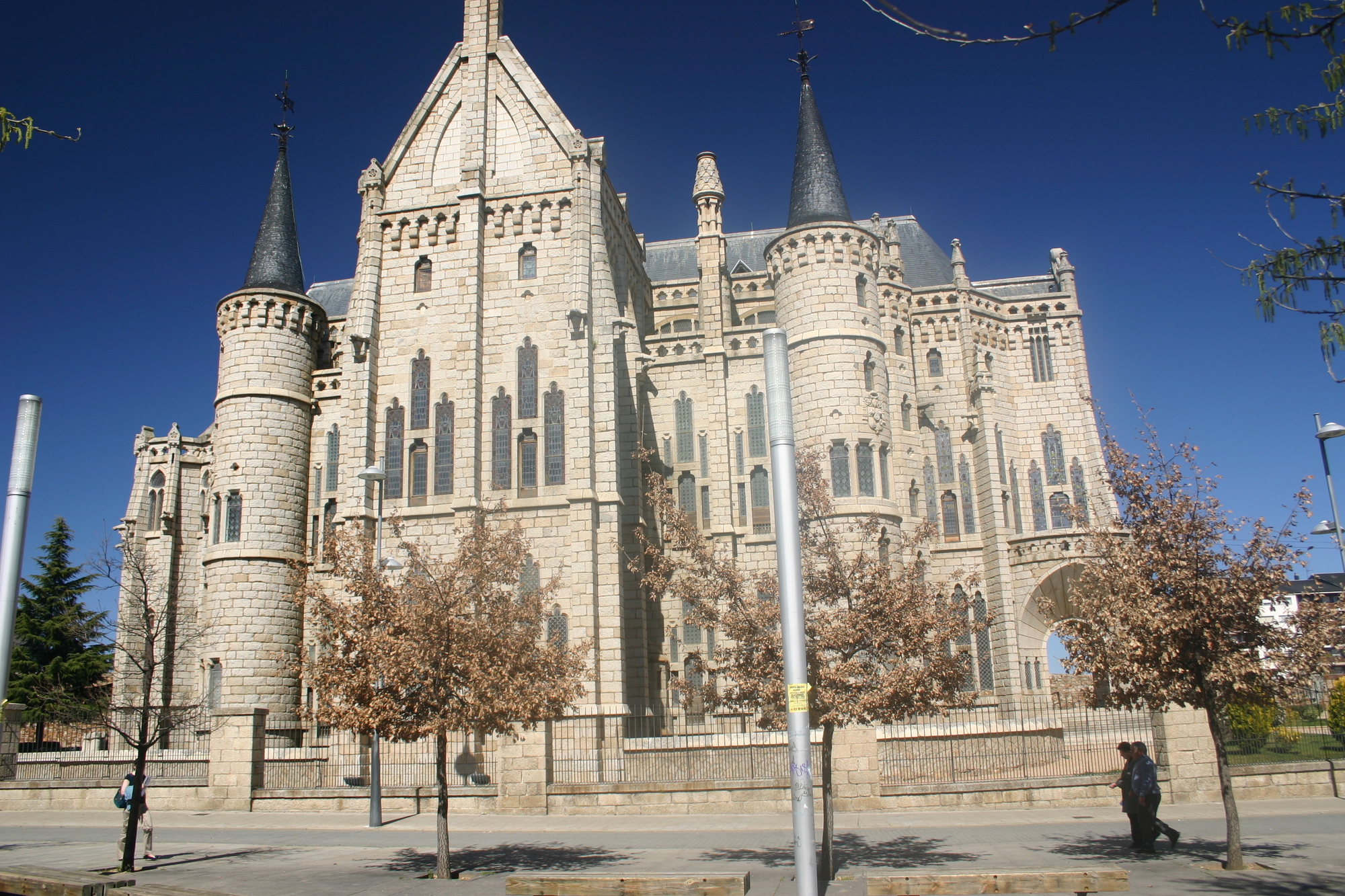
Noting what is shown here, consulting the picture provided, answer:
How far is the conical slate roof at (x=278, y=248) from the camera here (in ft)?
107

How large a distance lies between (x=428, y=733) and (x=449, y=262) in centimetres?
1908

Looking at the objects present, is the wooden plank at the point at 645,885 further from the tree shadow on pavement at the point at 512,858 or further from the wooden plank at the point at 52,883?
the wooden plank at the point at 52,883

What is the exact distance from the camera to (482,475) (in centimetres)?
2720

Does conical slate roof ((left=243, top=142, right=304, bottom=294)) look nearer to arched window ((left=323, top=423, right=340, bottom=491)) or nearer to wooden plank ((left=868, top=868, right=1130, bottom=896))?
arched window ((left=323, top=423, right=340, bottom=491))

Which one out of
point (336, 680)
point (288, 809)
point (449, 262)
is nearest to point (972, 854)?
point (336, 680)

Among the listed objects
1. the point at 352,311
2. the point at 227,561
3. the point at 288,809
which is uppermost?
the point at 352,311

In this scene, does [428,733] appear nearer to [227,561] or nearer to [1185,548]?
[1185,548]

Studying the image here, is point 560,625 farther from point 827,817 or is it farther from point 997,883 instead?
point 997,883

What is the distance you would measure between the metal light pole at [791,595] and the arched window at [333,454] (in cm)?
2551

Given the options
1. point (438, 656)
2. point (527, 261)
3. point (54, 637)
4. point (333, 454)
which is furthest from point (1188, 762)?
point (54, 637)

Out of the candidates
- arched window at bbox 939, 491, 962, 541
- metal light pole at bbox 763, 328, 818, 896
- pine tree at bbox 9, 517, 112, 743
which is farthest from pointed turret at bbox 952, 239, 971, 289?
pine tree at bbox 9, 517, 112, 743

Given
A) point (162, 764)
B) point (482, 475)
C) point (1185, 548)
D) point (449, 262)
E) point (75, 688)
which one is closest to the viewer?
point (1185, 548)

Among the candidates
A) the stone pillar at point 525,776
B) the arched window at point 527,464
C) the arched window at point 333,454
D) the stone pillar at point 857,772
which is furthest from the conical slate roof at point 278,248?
the stone pillar at point 857,772

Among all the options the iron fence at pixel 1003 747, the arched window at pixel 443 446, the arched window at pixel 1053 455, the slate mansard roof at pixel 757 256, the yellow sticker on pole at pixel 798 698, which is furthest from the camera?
the slate mansard roof at pixel 757 256
